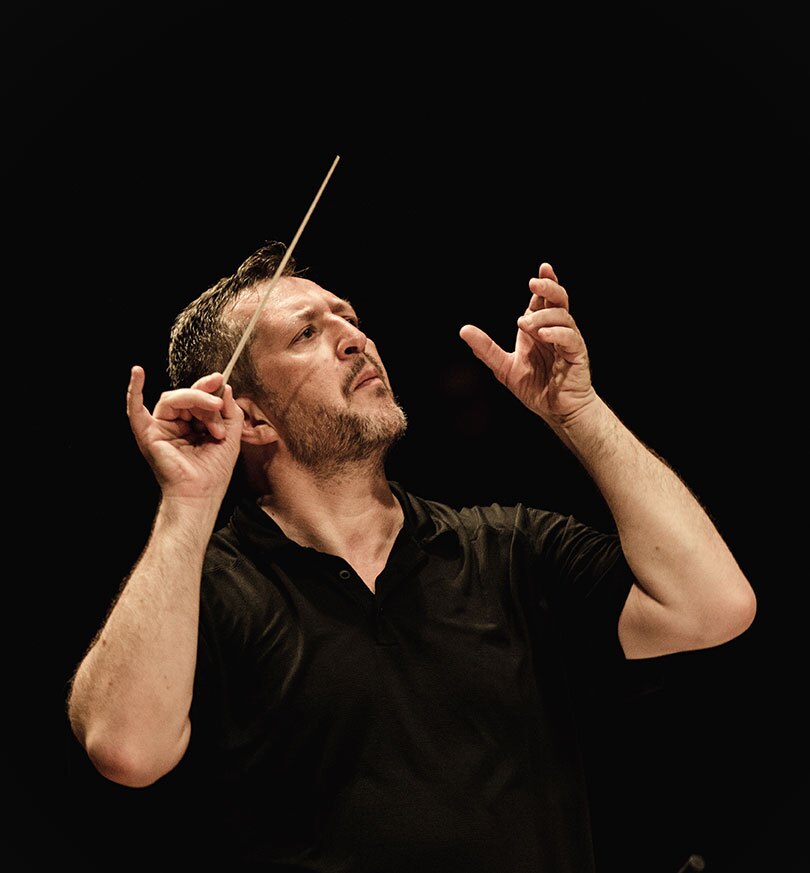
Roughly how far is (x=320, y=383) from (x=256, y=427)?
15 centimetres

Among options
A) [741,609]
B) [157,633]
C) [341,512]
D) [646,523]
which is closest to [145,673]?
[157,633]

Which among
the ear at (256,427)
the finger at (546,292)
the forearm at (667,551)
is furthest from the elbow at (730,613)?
the ear at (256,427)

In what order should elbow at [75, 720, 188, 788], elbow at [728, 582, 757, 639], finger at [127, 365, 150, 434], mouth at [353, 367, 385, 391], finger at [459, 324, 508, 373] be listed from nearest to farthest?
elbow at [75, 720, 188, 788], finger at [127, 365, 150, 434], elbow at [728, 582, 757, 639], finger at [459, 324, 508, 373], mouth at [353, 367, 385, 391]

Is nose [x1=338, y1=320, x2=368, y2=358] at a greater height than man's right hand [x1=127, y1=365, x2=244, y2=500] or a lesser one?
greater

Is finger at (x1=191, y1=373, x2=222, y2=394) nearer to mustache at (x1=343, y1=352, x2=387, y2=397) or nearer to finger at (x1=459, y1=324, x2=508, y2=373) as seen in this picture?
mustache at (x1=343, y1=352, x2=387, y2=397)

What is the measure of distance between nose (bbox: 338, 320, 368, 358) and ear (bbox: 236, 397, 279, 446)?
18 cm

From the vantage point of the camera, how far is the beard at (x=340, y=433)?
1516 mm

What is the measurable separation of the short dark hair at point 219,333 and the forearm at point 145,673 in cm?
50

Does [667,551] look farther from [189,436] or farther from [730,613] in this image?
[189,436]

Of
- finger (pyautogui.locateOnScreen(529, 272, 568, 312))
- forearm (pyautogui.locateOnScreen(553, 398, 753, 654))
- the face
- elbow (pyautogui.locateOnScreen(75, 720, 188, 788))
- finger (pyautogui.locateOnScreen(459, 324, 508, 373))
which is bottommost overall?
elbow (pyautogui.locateOnScreen(75, 720, 188, 788))

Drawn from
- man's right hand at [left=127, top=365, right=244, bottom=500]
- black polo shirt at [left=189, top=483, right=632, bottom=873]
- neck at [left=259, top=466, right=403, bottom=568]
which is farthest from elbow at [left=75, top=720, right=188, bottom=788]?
neck at [left=259, top=466, right=403, bottom=568]

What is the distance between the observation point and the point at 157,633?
1.13 metres

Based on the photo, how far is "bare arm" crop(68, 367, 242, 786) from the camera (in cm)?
111

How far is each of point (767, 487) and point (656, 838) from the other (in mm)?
791
